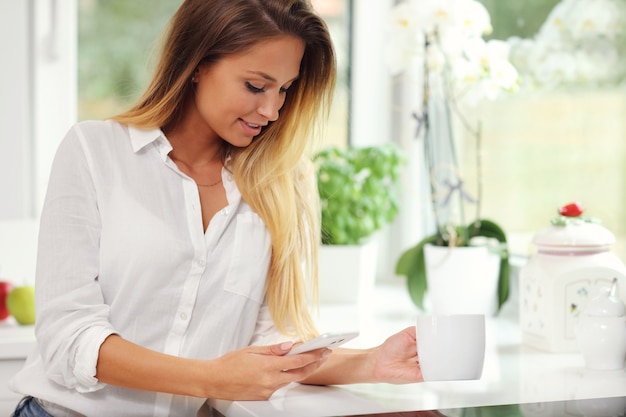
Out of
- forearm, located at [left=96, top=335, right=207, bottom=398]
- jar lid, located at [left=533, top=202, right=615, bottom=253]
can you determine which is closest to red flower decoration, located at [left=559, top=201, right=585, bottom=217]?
jar lid, located at [left=533, top=202, right=615, bottom=253]

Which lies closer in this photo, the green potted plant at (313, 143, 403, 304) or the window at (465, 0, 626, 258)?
the window at (465, 0, 626, 258)

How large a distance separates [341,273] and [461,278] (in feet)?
1.26

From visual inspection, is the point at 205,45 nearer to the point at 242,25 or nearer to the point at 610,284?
the point at 242,25

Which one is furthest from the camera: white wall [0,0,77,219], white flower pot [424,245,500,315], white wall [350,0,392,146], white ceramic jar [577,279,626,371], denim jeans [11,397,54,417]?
white wall [350,0,392,146]

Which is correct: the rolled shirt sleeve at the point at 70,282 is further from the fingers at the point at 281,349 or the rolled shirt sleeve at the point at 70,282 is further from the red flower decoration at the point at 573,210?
the red flower decoration at the point at 573,210

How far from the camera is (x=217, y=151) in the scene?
5.55 ft

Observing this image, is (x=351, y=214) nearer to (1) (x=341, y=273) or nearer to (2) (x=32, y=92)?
(1) (x=341, y=273)

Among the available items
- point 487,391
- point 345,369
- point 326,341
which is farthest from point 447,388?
point 326,341

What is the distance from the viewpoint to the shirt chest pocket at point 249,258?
1561mm

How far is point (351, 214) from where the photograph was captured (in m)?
2.52

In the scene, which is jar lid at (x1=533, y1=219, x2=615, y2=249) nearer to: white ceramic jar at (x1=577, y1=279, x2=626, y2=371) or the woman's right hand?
white ceramic jar at (x1=577, y1=279, x2=626, y2=371)

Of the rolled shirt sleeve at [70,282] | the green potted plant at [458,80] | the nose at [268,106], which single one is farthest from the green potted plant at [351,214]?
the rolled shirt sleeve at [70,282]

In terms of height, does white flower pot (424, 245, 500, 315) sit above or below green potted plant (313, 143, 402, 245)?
below

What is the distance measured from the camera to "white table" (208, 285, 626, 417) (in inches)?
53.8
